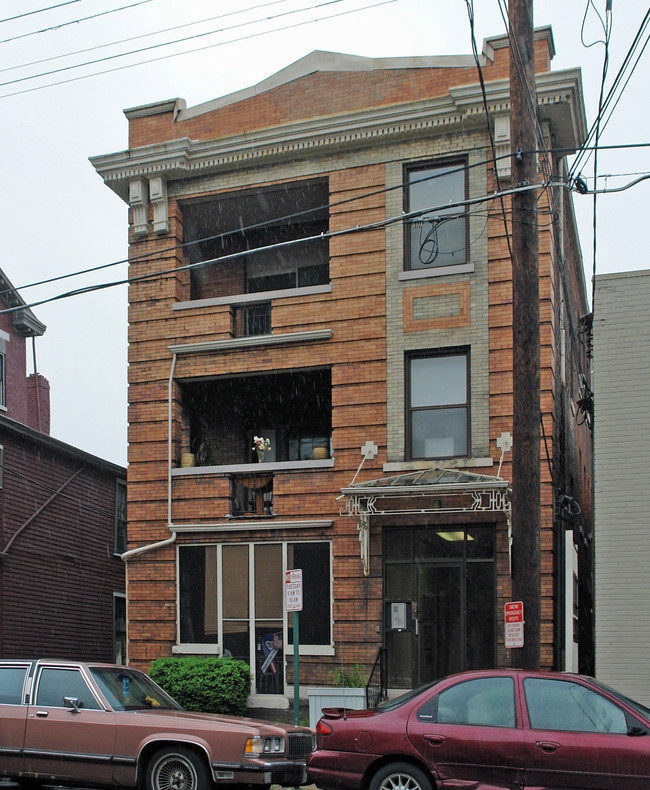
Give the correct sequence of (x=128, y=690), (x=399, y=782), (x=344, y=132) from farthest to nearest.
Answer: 1. (x=344, y=132)
2. (x=128, y=690)
3. (x=399, y=782)

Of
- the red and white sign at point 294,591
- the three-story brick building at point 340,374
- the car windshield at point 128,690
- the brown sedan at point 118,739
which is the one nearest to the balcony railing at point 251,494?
the three-story brick building at point 340,374

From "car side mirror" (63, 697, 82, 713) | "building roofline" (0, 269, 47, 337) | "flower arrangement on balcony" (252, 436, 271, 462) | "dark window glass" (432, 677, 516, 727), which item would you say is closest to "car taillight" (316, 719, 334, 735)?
"dark window glass" (432, 677, 516, 727)

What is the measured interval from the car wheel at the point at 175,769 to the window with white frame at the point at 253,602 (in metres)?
7.20

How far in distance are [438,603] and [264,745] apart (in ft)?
23.7

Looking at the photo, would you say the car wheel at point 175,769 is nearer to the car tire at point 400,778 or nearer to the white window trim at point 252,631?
the car tire at point 400,778

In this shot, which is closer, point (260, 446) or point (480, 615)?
point (480, 615)

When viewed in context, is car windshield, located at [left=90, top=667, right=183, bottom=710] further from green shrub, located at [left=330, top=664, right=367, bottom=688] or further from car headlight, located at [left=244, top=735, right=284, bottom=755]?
green shrub, located at [left=330, top=664, right=367, bottom=688]

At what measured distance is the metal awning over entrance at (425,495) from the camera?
1636cm

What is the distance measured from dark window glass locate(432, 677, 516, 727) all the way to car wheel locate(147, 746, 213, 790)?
8.83ft

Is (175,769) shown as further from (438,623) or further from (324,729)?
(438,623)

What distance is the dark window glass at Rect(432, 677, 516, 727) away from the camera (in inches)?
370

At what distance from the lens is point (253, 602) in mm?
18359

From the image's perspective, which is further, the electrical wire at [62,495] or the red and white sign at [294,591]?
the electrical wire at [62,495]

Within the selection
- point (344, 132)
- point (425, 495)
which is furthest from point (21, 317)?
point (425, 495)
